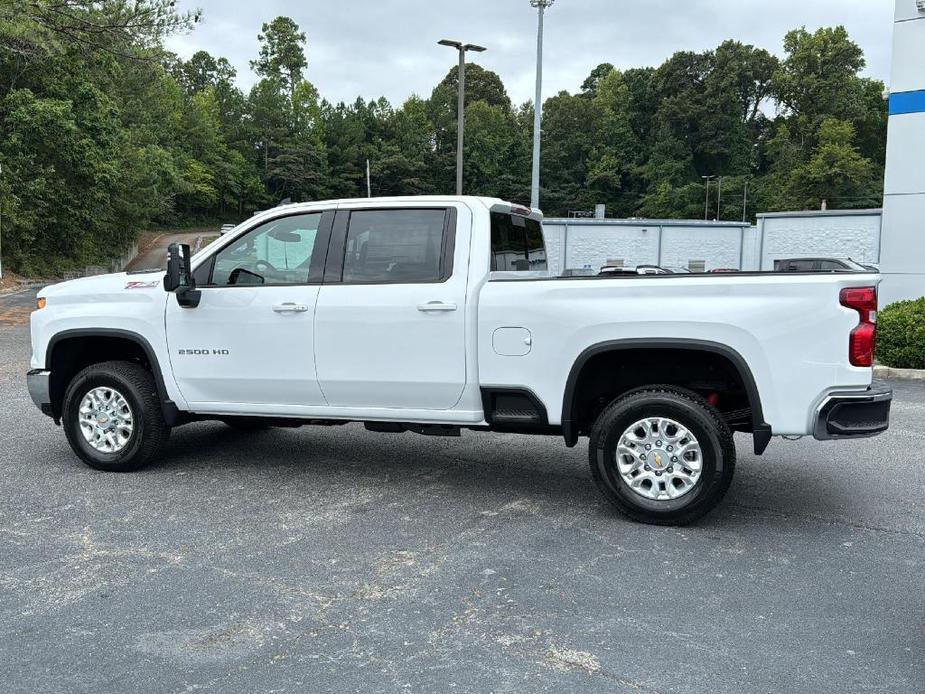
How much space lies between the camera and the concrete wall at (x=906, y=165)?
47.8 ft

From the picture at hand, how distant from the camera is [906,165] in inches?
583

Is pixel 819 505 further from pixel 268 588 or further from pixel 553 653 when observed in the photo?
pixel 268 588

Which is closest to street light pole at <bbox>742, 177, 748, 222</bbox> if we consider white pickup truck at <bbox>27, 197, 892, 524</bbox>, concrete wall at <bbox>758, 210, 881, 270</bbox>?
concrete wall at <bbox>758, 210, 881, 270</bbox>

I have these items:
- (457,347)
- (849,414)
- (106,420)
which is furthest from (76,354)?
(849,414)

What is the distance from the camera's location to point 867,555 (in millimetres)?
4711

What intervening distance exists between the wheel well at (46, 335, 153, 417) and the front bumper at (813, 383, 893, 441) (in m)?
4.54

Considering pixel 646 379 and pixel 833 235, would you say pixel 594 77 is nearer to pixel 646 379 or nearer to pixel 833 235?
pixel 833 235

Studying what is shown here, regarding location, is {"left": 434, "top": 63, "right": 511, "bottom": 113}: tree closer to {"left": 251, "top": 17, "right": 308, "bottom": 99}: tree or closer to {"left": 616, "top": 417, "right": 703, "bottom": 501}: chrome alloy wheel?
{"left": 251, "top": 17, "right": 308, "bottom": 99}: tree

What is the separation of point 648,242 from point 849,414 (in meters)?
36.3

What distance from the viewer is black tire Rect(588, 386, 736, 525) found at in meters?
4.99

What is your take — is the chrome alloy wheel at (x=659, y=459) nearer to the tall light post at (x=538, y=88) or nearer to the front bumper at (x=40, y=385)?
the front bumper at (x=40, y=385)

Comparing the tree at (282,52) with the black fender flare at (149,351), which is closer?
the black fender flare at (149,351)

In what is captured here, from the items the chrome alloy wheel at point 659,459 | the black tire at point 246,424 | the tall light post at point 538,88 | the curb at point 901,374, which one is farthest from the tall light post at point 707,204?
the chrome alloy wheel at point 659,459

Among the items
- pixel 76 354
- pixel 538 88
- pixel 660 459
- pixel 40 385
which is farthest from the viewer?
pixel 538 88
